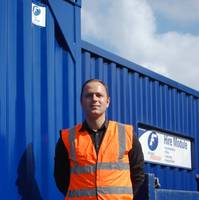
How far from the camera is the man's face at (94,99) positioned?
3518mm

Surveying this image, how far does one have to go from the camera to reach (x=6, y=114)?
3.70 m

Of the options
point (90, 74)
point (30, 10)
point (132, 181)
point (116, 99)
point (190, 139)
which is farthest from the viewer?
point (190, 139)

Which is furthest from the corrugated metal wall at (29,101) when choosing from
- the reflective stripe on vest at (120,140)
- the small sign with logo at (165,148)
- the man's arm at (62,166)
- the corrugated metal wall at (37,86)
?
the small sign with logo at (165,148)

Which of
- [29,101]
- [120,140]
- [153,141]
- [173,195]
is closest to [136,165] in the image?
[120,140]

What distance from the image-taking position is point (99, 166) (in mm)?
3424

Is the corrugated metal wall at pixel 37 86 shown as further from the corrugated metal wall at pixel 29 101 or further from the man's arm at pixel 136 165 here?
the man's arm at pixel 136 165

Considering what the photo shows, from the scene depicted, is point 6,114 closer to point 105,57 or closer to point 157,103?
point 105,57

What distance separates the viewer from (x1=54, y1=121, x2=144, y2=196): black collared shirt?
3.57 metres

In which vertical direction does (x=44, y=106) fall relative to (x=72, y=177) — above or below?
above

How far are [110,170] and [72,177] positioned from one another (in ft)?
0.84

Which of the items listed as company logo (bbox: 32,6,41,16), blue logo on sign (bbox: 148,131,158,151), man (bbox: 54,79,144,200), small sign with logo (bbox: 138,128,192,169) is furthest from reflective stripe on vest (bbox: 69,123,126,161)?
blue logo on sign (bbox: 148,131,158,151)

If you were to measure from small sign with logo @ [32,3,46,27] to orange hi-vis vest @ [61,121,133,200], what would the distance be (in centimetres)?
98

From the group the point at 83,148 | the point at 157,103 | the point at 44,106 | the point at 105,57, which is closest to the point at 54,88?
the point at 44,106

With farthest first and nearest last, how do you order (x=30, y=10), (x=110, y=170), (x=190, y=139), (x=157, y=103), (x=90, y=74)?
(x=190, y=139), (x=157, y=103), (x=90, y=74), (x=30, y=10), (x=110, y=170)
